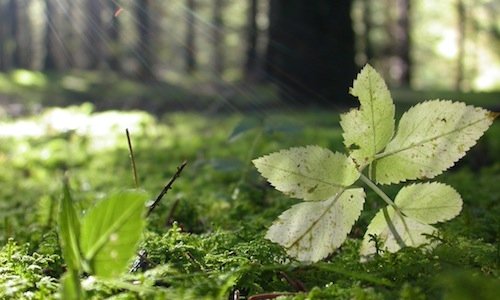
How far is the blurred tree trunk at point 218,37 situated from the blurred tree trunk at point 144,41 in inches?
159

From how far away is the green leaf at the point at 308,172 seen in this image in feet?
3.18

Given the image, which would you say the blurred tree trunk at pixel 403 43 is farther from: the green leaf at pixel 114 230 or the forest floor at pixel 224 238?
the green leaf at pixel 114 230

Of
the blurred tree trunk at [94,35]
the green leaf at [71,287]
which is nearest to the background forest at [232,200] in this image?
the green leaf at [71,287]

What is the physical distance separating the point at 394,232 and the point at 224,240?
0.40 meters

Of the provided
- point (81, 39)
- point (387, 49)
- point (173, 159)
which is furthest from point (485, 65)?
point (173, 159)

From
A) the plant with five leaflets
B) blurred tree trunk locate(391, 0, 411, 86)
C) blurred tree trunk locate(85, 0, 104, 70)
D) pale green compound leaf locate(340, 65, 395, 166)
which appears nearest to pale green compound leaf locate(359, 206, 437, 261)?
the plant with five leaflets

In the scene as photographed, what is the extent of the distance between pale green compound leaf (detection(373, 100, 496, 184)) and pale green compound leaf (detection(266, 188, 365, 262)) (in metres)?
0.09

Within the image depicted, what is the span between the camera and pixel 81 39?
1565 inches

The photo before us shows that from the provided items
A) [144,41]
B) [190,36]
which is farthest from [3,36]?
[190,36]

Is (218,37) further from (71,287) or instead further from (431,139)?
(71,287)

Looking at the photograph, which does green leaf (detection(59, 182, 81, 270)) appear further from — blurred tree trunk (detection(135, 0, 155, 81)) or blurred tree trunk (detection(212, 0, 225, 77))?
blurred tree trunk (detection(212, 0, 225, 77))

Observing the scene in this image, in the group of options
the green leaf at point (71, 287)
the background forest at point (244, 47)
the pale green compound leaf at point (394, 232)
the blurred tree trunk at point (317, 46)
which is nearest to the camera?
the green leaf at point (71, 287)

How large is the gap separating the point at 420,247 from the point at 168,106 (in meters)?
10.5

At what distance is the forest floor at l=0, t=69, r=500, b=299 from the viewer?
0.84m
